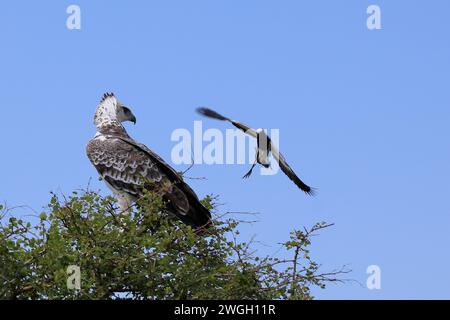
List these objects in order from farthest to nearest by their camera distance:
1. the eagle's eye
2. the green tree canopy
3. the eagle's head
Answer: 1. the eagle's eye
2. the eagle's head
3. the green tree canopy

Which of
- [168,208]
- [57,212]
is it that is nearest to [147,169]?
[168,208]

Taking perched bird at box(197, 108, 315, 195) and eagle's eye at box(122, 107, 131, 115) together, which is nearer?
perched bird at box(197, 108, 315, 195)

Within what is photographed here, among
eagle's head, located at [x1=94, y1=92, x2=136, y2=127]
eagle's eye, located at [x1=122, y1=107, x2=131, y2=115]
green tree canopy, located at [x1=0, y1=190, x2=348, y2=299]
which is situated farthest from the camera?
eagle's eye, located at [x1=122, y1=107, x2=131, y2=115]

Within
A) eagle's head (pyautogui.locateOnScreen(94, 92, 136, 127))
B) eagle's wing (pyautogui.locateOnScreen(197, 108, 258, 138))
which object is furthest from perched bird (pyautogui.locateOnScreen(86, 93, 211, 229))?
eagle's wing (pyautogui.locateOnScreen(197, 108, 258, 138))

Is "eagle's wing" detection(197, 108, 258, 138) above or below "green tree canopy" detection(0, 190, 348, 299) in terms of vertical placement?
above

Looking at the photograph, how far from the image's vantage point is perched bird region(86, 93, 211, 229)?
48.4 feet

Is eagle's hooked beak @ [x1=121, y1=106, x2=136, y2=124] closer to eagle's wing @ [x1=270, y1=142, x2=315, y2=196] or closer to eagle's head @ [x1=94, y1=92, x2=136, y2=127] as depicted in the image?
eagle's head @ [x1=94, y1=92, x2=136, y2=127]

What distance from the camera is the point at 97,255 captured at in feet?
37.3

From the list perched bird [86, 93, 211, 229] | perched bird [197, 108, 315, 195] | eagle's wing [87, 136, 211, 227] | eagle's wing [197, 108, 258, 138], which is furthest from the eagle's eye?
perched bird [197, 108, 315, 195]

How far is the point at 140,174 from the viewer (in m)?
16.0

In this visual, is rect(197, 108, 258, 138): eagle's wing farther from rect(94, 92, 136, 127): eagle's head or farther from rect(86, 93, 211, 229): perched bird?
rect(94, 92, 136, 127): eagle's head

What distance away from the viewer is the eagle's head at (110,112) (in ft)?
57.1

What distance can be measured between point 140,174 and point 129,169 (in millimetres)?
316

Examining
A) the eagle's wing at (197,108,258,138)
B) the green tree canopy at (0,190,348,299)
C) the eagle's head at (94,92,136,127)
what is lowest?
the green tree canopy at (0,190,348,299)
